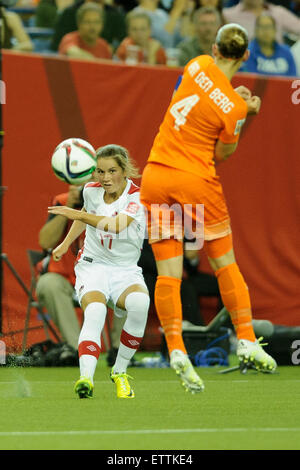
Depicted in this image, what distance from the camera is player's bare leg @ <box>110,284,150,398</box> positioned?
674cm

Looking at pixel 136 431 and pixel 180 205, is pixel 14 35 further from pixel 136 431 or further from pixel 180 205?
pixel 136 431

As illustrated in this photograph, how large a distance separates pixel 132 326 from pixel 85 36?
575 cm

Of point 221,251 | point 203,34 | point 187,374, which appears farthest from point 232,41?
point 203,34

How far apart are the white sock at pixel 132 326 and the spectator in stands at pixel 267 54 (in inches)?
247

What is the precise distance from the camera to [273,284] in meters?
11.7

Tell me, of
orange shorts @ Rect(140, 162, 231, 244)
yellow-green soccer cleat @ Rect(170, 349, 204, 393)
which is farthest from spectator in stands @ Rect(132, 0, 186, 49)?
yellow-green soccer cleat @ Rect(170, 349, 204, 393)

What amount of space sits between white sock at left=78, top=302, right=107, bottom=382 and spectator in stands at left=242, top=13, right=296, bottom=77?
6529mm

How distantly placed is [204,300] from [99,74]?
2914 mm

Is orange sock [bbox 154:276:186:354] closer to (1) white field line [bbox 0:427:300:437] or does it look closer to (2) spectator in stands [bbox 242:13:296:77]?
(1) white field line [bbox 0:427:300:437]

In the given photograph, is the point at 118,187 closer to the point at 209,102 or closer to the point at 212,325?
the point at 209,102

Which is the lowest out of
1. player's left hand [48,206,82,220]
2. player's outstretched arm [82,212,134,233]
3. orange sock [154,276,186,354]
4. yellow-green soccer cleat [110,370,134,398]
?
yellow-green soccer cleat [110,370,134,398]

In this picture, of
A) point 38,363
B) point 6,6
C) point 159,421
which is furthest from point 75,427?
point 6,6

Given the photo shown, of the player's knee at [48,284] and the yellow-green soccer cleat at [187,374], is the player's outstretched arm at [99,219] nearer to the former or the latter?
the yellow-green soccer cleat at [187,374]

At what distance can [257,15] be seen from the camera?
13281 millimetres
